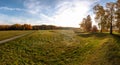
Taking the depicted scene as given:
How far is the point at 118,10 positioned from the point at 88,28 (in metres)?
40.1

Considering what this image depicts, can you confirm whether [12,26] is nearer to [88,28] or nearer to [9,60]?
[88,28]

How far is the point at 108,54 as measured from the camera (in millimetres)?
19906

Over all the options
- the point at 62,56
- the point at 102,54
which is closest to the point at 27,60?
the point at 62,56

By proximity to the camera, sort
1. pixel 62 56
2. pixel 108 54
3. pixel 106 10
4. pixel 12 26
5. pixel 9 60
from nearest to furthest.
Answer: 1. pixel 9 60
2. pixel 108 54
3. pixel 62 56
4. pixel 106 10
5. pixel 12 26

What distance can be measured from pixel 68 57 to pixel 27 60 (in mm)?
6914

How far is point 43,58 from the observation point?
2016 cm

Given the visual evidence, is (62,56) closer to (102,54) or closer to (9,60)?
(102,54)

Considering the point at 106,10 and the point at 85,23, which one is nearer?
the point at 106,10

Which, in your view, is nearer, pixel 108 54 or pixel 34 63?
pixel 34 63

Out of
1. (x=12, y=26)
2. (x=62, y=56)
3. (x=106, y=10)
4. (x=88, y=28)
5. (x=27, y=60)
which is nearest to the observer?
(x=27, y=60)

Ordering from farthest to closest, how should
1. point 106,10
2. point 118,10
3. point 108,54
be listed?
point 106,10
point 118,10
point 108,54

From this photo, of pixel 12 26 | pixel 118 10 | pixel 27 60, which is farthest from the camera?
pixel 12 26

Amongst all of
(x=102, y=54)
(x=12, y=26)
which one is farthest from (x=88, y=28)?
(x=12, y=26)

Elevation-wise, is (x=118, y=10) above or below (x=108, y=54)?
above
